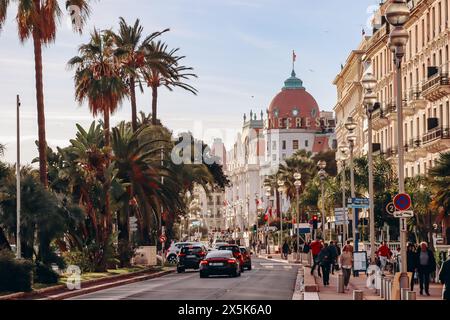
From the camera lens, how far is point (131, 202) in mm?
60438

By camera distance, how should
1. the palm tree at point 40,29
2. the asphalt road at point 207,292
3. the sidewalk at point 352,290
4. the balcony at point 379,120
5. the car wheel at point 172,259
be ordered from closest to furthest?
the sidewalk at point 352,290, the asphalt road at point 207,292, the palm tree at point 40,29, the car wheel at point 172,259, the balcony at point 379,120

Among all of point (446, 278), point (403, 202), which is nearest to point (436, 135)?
point (403, 202)

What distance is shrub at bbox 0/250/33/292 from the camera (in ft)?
110

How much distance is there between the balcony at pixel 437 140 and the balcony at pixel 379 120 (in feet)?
49.5

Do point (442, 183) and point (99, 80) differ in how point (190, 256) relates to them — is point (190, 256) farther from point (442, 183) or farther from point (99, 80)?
point (442, 183)

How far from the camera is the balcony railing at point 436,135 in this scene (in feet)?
203

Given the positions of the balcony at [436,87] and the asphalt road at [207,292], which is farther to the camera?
the balcony at [436,87]

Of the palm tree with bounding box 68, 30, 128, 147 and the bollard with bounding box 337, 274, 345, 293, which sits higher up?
the palm tree with bounding box 68, 30, 128, 147

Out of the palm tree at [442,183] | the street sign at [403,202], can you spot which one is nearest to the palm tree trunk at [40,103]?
the palm tree at [442,183]

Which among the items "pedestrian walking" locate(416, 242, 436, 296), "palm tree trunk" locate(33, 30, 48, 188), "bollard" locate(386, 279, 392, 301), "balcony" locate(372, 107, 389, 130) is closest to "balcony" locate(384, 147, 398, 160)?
"balcony" locate(372, 107, 389, 130)

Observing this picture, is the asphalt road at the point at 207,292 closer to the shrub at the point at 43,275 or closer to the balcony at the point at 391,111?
the shrub at the point at 43,275

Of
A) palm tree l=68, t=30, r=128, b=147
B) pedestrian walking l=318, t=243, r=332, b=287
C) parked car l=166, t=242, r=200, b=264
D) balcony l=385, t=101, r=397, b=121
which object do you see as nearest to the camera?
pedestrian walking l=318, t=243, r=332, b=287

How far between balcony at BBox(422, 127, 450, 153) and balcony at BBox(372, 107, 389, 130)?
49.5 ft

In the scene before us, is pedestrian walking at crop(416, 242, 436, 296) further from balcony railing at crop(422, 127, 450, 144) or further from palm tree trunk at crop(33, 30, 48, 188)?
balcony railing at crop(422, 127, 450, 144)
